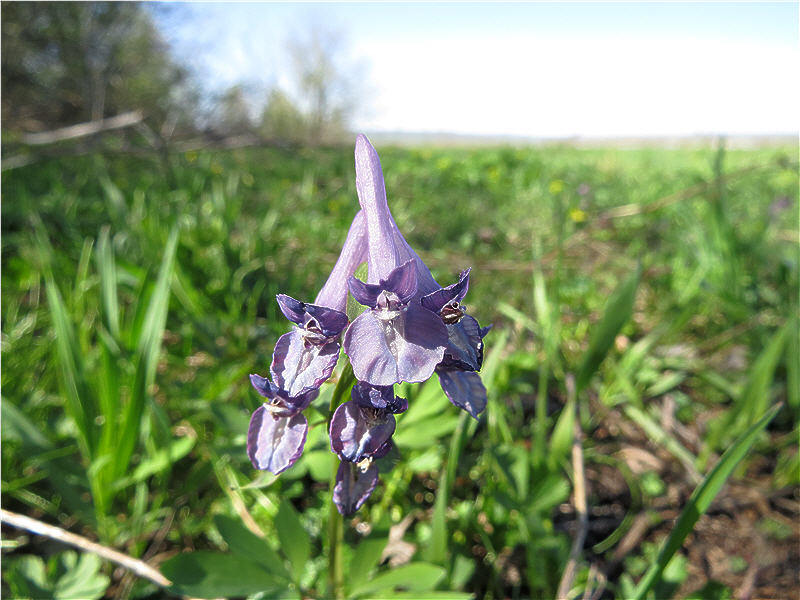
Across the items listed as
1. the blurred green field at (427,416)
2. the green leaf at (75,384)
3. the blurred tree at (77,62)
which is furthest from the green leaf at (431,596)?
the blurred tree at (77,62)

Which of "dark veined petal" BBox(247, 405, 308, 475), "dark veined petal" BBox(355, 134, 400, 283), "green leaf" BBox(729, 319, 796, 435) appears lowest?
"green leaf" BBox(729, 319, 796, 435)

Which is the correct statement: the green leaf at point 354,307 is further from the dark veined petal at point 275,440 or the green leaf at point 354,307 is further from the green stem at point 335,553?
the green stem at point 335,553

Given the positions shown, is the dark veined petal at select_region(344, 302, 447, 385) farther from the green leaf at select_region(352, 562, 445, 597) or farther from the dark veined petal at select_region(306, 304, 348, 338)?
the green leaf at select_region(352, 562, 445, 597)

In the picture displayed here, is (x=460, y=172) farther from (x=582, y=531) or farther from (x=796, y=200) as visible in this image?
(x=582, y=531)

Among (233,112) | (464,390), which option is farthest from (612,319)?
(233,112)

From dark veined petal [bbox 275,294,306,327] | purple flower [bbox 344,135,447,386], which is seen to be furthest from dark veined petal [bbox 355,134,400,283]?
dark veined petal [bbox 275,294,306,327]

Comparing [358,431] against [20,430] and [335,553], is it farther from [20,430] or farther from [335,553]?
[20,430]

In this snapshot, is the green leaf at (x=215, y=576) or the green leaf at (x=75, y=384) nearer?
the green leaf at (x=215, y=576)
